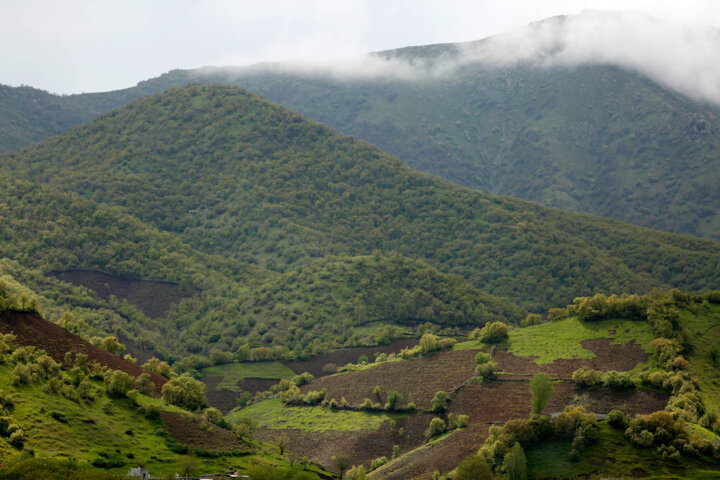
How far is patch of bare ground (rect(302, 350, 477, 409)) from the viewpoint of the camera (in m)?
143

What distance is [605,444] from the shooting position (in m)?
101

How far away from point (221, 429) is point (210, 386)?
66.5 metres

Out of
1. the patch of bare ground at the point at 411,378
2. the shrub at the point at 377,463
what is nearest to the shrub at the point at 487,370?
the patch of bare ground at the point at 411,378

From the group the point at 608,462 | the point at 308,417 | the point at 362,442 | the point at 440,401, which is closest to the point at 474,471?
the point at 608,462

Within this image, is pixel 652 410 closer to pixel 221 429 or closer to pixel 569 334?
pixel 569 334

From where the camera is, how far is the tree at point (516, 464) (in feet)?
319

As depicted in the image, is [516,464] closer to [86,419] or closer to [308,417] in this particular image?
[86,419]

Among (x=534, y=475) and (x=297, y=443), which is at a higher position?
(x=534, y=475)

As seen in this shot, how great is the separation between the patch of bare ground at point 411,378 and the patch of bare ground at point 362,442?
21.0 feet

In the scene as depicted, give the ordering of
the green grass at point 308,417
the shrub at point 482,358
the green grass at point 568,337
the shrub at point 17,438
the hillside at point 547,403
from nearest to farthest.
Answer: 1. the shrub at point 17,438
2. the hillside at point 547,403
3. the green grass at point 568,337
4. the green grass at point 308,417
5. the shrub at point 482,358

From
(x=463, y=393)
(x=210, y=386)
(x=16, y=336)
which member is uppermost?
(x=16, y=336)

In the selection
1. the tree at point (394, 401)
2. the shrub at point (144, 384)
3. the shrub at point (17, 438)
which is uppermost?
the shrub at point (17, 438)

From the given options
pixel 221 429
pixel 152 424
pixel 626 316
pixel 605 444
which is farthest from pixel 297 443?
pixel 626 316

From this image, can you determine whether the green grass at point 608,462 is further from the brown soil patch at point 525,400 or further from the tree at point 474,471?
the brown soil patch at point 525,400
